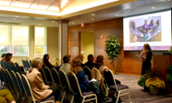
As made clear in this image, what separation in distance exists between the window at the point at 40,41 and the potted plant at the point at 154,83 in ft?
33.8

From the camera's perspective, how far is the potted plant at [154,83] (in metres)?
5.25

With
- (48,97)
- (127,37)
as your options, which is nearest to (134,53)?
(127,37)

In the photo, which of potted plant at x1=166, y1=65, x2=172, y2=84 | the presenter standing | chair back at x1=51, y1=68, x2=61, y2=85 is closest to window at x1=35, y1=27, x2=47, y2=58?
the presenter standing

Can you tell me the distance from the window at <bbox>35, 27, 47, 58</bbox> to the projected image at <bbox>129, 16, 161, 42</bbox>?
24.7 ft

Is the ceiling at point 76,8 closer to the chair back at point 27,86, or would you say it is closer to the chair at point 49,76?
the chair at point 49,76

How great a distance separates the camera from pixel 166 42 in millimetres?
7906

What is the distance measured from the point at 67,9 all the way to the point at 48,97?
20.2 feet

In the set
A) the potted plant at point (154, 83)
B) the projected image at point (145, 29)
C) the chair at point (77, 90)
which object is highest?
the projected image at point (145, 29)

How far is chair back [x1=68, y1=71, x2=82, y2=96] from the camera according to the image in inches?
136

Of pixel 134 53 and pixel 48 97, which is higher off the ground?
pixel 134 53

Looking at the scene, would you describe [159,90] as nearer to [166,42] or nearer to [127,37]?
[166,42]

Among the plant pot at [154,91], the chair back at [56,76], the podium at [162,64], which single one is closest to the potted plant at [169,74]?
the podium at [162,64]

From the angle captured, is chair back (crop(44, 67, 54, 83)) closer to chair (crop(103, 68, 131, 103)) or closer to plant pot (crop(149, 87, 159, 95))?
chair (crop(103, 68, 131, 103))

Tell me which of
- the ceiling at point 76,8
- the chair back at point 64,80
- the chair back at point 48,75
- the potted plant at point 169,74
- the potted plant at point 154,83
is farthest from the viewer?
the ceiling at point 76,8
